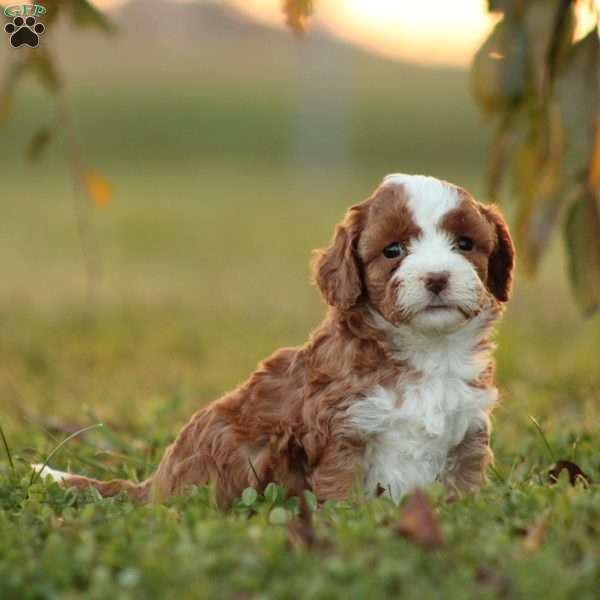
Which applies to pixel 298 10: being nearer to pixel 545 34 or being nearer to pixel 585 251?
pixel 545 34

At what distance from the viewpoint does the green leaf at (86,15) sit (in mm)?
4652

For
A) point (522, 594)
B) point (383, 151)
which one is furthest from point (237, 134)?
point (522, 594)

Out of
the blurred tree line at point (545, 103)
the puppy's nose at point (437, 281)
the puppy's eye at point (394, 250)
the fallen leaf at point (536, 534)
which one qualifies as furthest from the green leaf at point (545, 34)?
the fallen leaf at point (536, 534)

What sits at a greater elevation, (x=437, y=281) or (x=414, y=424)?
(x=437, y=281)

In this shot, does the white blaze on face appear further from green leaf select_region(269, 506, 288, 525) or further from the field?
green leaf select_region(269, 506, 288, 525)

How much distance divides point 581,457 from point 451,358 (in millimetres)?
1128

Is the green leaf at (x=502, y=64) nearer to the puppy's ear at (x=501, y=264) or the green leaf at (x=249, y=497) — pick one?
the puppy's ear at (x=501, y=264)

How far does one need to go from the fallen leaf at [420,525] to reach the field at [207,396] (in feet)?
0.08

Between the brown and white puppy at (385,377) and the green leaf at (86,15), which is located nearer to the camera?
the brown and white puppy at (385,377)

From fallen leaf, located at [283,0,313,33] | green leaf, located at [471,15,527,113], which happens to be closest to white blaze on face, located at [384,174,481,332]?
fallen leaf, located at [283,0,313,33]

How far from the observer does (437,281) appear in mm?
3799

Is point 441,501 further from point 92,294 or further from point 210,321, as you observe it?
point 92,294

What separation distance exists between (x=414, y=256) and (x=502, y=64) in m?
1.50

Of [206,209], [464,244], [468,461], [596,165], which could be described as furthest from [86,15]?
[206,209]
